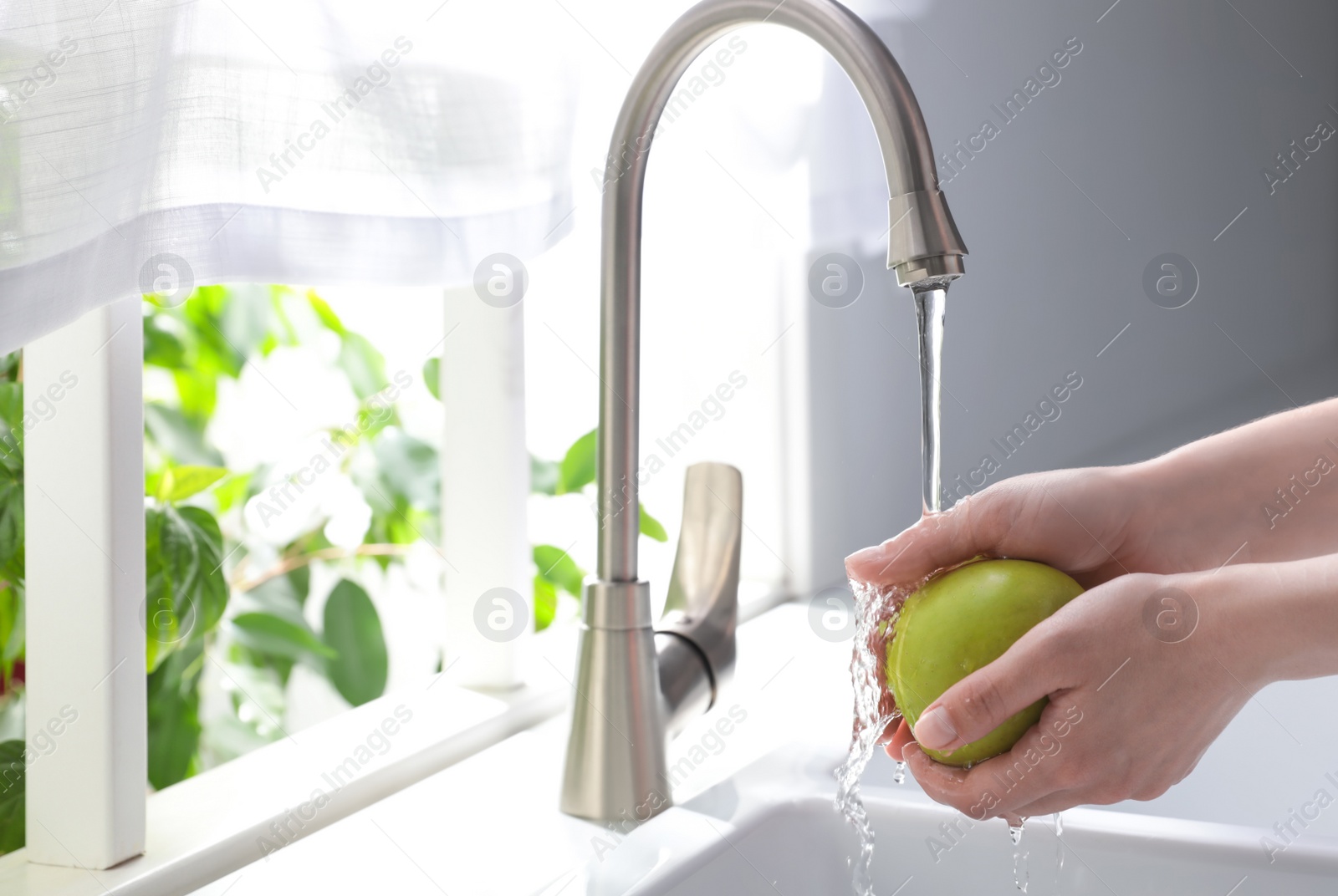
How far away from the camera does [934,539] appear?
699mm

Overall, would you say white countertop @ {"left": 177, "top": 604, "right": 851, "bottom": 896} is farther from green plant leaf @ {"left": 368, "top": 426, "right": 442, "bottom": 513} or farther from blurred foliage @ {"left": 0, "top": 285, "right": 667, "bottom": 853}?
green plant leaf @ {"left": 368, "top": 426, "right": 442, "bottom": 513}

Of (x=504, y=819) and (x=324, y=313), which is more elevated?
(x=324, y=313)

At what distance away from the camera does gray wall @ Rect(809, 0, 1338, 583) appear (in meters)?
1.54

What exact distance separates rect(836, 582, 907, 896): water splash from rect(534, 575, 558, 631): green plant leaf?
1.99ft

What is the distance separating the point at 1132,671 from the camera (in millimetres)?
591

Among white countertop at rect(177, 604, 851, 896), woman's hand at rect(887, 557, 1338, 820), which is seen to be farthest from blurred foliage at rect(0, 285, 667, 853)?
woman's hand at rect(887, 557, 1338, 820)

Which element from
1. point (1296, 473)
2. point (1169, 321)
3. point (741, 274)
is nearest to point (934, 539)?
point (1296, 473)

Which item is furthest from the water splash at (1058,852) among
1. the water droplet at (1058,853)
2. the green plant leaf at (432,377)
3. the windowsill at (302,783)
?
the green plant leaf at (432,377)

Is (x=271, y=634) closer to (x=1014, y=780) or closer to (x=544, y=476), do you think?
(x=544, y=476)

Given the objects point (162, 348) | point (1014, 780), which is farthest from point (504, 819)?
point (162, 348)

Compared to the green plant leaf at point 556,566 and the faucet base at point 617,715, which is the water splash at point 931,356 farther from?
the green plant leaf at point 556,566

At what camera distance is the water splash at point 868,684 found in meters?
0.68

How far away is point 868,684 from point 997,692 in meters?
0.13

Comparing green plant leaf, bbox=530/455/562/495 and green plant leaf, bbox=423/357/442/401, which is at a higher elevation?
green plant leaf, bbox=423/357/442/401
